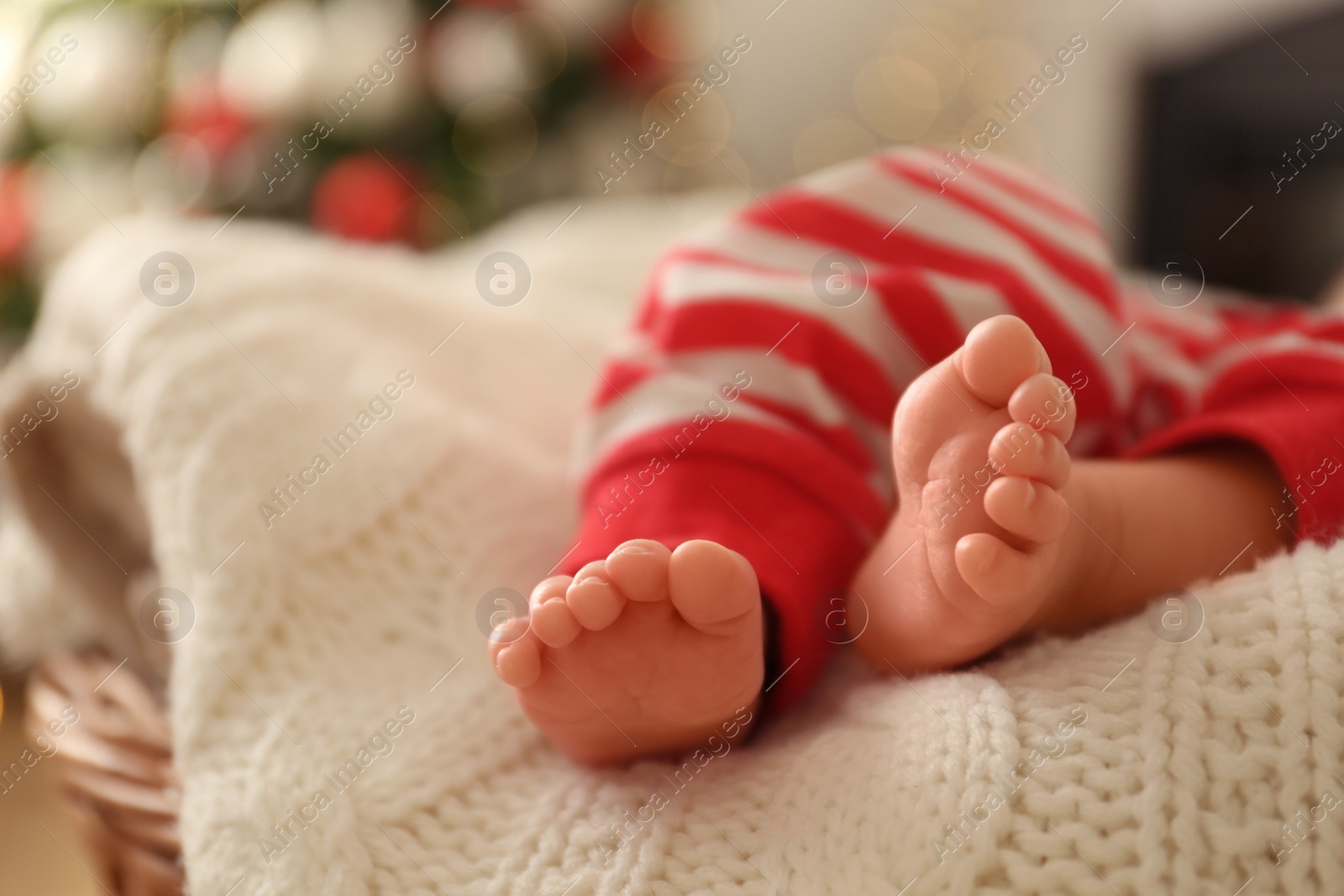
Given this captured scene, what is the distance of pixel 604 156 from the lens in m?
1.87

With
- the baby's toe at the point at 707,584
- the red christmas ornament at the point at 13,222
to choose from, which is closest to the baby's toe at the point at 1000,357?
the baby's toe at the point at 707,584

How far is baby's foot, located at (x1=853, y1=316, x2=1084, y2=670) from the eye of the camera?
383 mm

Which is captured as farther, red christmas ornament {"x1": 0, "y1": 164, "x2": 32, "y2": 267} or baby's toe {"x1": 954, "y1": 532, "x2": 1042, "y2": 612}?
red christmas ornament {"x1": 0, "y1": 164, "x2": 32, "y2": 267}

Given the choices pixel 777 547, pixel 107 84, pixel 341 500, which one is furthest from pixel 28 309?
pixel 777 547

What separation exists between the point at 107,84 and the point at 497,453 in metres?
1.37

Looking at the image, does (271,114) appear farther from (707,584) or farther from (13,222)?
(707,584)

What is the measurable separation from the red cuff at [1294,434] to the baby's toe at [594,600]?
13.2 inches

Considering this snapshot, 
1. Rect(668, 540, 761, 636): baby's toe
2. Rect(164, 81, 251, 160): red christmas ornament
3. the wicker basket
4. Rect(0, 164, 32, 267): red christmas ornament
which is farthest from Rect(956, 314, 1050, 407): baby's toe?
Rect(0, 164, 32, 267): red christmas ornament

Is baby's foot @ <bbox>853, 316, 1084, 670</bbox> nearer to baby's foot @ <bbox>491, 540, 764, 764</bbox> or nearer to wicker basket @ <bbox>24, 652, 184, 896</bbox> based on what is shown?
baby's foot @ <bbox>491, 540, 764, 764</bbox>

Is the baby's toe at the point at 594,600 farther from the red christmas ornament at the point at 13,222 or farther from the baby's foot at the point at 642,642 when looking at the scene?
the red christmas ornament at the point at 13,222

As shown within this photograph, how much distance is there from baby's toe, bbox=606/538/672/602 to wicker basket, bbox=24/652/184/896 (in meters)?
0.31

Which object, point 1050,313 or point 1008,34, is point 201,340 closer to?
point 1050,313

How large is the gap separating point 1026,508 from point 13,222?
1.80 m

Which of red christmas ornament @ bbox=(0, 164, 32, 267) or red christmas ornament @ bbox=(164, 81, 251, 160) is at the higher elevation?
red christmas ornament @ bbox=(0, 164, 32, 267)
